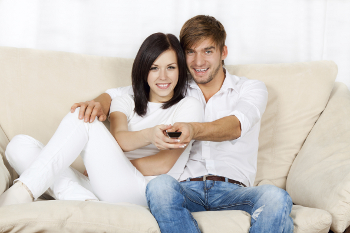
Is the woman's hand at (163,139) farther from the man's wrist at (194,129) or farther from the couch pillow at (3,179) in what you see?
the couch pillow at (3,179)

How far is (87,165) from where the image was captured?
4.51 ft

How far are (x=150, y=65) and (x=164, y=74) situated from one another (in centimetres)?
8

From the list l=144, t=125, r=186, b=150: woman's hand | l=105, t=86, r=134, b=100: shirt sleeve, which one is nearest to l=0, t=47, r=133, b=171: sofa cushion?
l=105, t=86, r=134, b=100: shirt sleeve

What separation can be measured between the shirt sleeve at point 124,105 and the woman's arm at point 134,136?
1.4 inches

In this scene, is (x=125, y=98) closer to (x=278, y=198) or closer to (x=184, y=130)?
(x=184, y=130)

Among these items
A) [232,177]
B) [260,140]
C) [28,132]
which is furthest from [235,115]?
[28,132]

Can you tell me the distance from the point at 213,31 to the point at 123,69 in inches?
22.5

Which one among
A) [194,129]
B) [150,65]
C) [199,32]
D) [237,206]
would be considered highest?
[199,32]

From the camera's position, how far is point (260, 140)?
6.27 ft

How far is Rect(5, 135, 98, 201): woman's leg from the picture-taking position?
1.36 m

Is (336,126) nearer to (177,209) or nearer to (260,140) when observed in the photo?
(260,140)

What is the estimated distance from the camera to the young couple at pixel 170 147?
123 centimetres

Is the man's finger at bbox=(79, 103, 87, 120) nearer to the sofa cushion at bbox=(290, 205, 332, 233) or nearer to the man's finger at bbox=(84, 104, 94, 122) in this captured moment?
the man's finger at bbox=(84, 104, 94, 122)

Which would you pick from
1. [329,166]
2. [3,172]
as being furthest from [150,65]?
[329,166]
